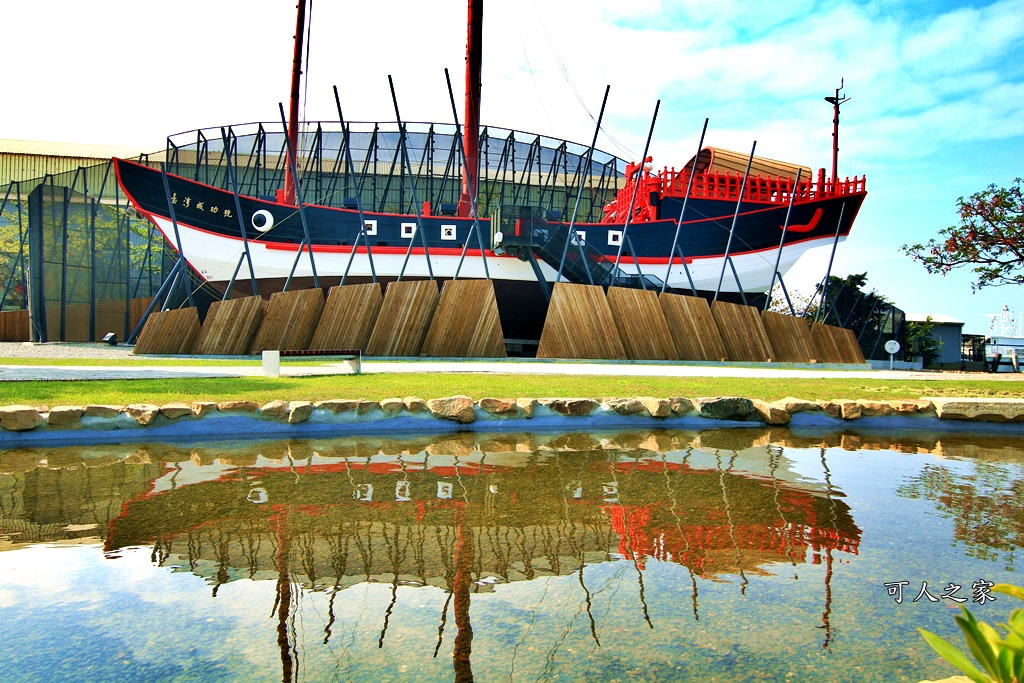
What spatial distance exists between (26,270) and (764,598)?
33.7m

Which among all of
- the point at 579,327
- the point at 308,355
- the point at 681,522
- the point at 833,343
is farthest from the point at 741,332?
the point at 681,522

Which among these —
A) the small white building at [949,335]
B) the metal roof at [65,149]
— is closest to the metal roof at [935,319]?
the small white building at [949,335]

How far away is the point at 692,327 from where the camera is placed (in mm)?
19609

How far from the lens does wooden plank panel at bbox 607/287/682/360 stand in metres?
19.0

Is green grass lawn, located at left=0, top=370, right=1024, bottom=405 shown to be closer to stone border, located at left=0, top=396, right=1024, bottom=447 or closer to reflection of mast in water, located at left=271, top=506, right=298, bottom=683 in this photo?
stone border, located at left=0, top=396, right=1024, bottom=447

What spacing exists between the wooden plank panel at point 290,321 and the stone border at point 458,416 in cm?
1136

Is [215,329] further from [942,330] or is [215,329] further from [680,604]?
[942,330]

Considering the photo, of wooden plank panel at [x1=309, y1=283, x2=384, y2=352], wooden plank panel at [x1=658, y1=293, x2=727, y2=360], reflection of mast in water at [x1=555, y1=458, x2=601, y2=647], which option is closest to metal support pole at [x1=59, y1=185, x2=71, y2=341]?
wooden plank panel at [x1=309, y1=283, x2=384, y2=352]

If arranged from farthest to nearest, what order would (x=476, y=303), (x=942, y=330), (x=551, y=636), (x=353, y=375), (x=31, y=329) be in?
(x=942, y=330), (x=31, y=329), (x=476, y=303), (x=353, y=375), (x=551, y=636)

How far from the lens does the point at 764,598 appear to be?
8.79ft

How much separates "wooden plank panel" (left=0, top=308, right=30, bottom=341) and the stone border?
89.7 ft

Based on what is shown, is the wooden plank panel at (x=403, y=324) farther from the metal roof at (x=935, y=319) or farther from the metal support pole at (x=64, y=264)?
Answer: the metal roof at (x=935, y=319)

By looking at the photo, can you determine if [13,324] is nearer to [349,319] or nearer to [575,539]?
[349,319]

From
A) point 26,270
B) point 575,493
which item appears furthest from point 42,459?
point 26,270
